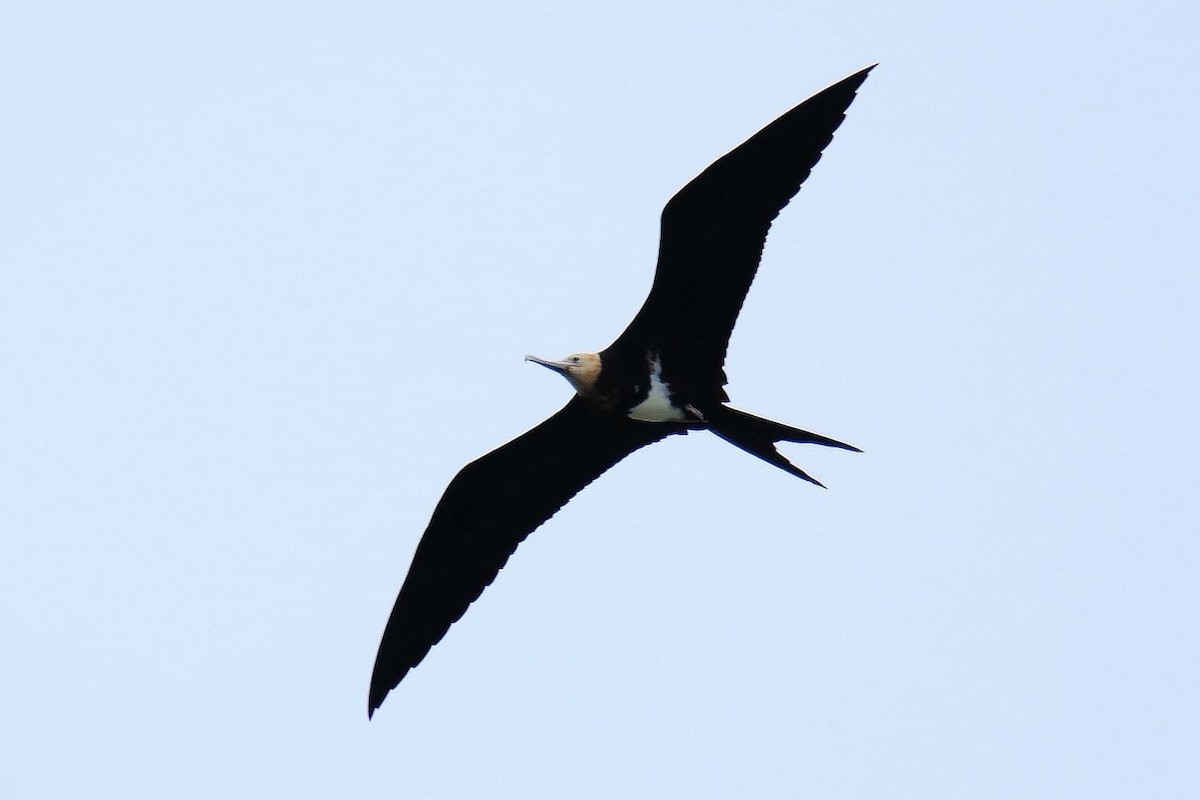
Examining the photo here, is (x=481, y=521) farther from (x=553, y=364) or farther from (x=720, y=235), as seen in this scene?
(x=720, y=235)

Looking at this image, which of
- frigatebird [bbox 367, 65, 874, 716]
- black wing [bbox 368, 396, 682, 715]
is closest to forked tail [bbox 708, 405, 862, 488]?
frigatebird [bbox 367, 65, 874, 716]

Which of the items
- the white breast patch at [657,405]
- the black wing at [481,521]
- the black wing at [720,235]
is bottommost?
the black wing at [481,521]

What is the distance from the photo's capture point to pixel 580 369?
6.58m

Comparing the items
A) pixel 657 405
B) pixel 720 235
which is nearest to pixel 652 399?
pixel 657 405

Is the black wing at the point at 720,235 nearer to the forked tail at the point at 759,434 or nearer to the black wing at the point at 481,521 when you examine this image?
the forked tail at the point at 759,434

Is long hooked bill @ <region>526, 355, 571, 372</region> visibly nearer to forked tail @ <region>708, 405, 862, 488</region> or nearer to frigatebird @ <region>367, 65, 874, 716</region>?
frigatebird @ <region>367, 65, 874, 716</region>

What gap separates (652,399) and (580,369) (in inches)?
13.3

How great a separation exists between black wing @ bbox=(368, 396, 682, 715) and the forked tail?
501mm

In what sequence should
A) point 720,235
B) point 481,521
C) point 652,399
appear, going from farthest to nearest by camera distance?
point 481,521 < point 652,399 < point 720,235

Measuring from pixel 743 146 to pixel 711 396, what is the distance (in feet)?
3.49

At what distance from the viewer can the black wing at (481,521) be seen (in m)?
6.87

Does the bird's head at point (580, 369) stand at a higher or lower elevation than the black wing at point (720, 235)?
lower

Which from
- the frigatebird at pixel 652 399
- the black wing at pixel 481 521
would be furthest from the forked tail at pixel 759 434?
the black wing at pixel 481 521

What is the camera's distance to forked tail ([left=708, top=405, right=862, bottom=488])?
6.27 meters
